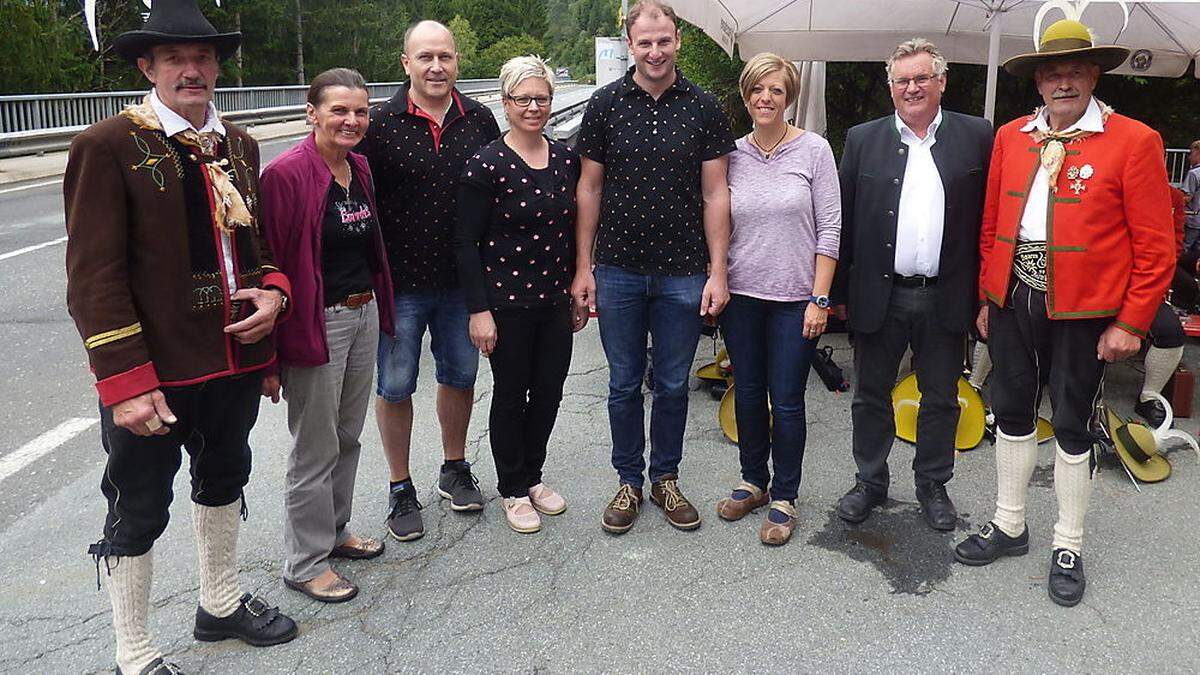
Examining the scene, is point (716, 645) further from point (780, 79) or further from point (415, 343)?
point (780, 79)

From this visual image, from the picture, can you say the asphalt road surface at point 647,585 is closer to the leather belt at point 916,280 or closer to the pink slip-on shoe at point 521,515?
the pink slip-on shoe at point 521,515

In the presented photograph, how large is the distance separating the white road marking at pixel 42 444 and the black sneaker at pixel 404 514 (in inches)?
81.3

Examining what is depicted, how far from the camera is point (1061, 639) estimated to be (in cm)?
298

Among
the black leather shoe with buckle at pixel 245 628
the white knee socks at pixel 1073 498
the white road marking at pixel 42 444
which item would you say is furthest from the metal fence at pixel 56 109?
the white knee socks at pixel 1073 498

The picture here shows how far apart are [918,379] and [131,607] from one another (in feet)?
10.2

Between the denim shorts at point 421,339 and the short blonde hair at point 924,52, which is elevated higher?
the short blonde hair at point 924,52

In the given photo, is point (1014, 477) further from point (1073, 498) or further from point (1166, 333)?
point (1166, 333)

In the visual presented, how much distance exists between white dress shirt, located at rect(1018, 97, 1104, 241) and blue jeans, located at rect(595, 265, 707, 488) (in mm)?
1223

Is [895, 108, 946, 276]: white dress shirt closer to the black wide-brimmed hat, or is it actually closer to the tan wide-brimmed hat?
the tan wide-brimmed hat

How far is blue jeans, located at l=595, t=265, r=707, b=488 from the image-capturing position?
11.9ft

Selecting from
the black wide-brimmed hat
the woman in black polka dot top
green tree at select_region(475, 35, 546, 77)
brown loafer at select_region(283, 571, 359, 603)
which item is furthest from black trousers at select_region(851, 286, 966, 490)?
green tree at select_region(475, 35, 546, 77)

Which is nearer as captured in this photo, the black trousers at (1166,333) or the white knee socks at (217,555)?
the white knee socks at (217,555)

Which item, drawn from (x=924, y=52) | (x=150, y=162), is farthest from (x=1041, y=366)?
(x=150, y=162)

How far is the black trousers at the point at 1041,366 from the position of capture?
3281mm
